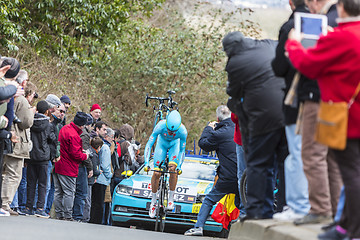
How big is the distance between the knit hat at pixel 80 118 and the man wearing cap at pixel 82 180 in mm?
331

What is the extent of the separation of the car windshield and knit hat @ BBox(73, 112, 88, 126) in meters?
2.62

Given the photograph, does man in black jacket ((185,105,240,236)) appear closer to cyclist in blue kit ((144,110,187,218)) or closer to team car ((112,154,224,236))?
cyclist in blue kit ((144,110,187,218))

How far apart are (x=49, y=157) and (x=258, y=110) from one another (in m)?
6.20

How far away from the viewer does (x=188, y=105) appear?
3197cm

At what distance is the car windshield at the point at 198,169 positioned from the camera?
56.1ft

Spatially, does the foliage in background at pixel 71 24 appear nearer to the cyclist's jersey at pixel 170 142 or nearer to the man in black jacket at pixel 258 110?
the cyclist's jersey at pixel 170 142

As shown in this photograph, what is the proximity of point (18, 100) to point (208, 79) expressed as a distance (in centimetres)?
1970

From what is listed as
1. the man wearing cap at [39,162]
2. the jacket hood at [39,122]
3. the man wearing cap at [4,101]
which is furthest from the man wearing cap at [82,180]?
the man wearing cap at [4,101]

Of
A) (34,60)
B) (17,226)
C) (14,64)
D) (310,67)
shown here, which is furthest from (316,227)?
(34,60)

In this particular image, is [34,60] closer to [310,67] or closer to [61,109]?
[61,109]

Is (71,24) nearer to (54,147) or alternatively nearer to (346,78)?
(54,147)

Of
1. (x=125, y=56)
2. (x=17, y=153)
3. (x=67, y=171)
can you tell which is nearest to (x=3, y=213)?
(x=17, y=153)

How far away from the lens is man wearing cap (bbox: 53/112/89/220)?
1507cm

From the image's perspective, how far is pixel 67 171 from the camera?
15.1 m
